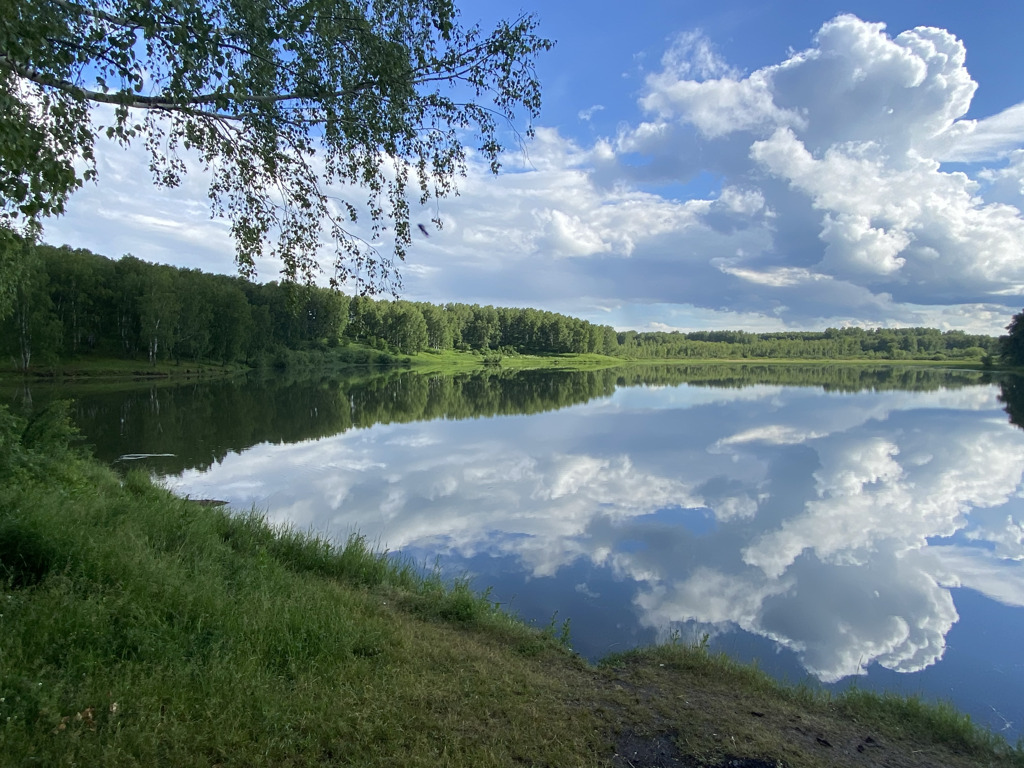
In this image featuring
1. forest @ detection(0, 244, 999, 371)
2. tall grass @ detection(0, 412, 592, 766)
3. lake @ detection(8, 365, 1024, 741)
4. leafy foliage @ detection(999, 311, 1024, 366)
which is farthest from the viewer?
leafy foliage @ detection(999, 311, 1024, 366)

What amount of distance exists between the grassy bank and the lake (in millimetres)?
2097

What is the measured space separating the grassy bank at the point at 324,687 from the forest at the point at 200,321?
337 centimetres

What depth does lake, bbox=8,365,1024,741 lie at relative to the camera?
8.92 m

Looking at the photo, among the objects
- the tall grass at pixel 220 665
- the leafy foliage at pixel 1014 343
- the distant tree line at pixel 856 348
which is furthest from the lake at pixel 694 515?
the distant tree line at pixel 856 348

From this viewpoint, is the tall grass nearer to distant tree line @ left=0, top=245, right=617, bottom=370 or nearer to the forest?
the forest

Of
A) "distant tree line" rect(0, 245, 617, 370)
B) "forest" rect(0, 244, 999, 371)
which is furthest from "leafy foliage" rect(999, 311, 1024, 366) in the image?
"distant tree line" rect(0, 245, 617, 370)

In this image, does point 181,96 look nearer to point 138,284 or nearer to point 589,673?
point 589,673

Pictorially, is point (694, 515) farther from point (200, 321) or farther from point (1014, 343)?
point (1014, 343)

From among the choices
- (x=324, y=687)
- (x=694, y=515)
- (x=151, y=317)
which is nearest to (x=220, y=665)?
(x=324, y=687)

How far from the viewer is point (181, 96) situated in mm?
4781

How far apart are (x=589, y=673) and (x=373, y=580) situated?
3.54 metres

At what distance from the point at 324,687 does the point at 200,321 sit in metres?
71.2

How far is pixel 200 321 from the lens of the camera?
Result: 6550cm

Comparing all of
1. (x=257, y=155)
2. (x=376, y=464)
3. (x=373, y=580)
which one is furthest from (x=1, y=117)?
(x=376, y=464)
